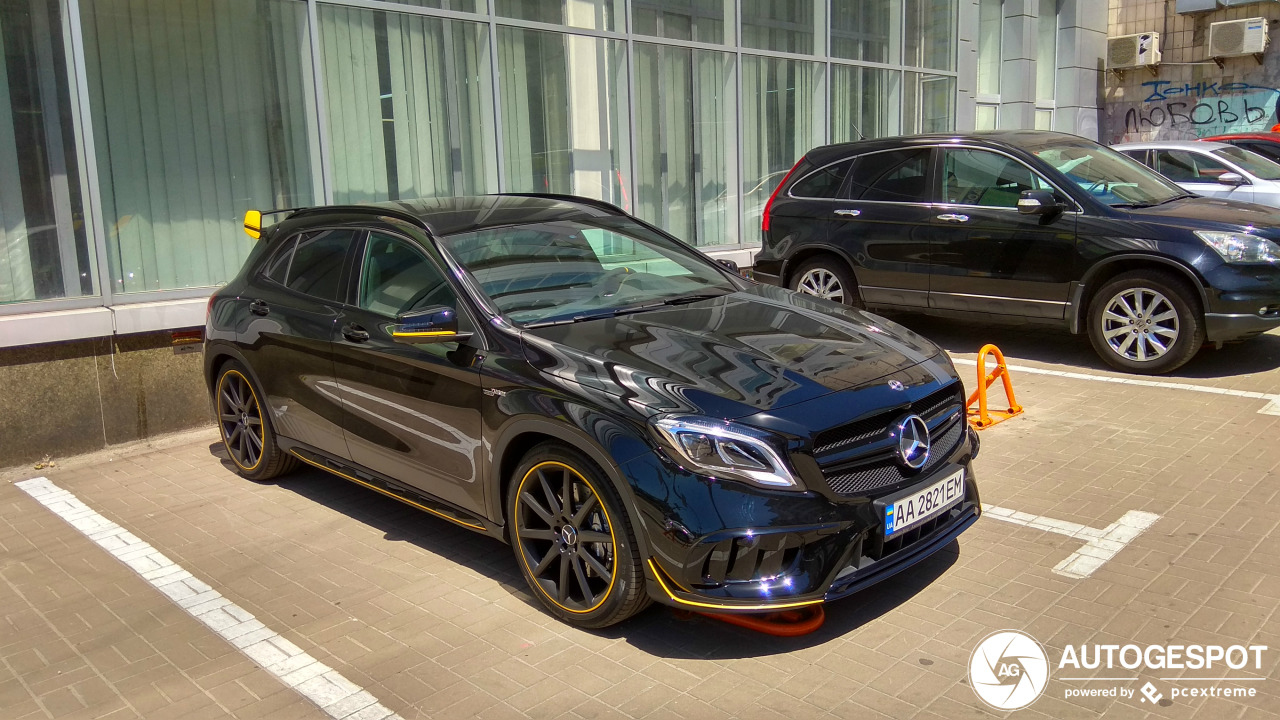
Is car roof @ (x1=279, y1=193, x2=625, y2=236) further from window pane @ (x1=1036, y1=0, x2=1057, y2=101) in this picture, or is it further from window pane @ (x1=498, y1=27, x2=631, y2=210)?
window pane @ (x1=1036, y1=0, x2=1057, y2=101)

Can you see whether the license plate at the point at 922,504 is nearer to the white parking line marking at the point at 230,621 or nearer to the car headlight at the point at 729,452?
the car headlight at the point at 729,452

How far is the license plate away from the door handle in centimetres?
254

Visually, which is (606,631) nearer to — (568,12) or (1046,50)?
(568,12)

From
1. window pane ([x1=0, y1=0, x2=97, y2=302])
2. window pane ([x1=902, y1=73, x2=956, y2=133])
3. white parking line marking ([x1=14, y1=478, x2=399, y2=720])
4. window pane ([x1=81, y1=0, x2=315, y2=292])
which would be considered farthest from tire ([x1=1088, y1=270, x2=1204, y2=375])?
window pane ([x1=0, y1=0, x2=97, y2=302])

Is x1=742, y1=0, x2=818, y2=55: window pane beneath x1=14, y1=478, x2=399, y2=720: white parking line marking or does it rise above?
above

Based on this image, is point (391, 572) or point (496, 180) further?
point (496, 180)

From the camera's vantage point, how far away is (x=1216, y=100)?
20.5 m

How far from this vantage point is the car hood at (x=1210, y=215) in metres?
7.44

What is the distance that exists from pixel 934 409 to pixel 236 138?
19.8 feet

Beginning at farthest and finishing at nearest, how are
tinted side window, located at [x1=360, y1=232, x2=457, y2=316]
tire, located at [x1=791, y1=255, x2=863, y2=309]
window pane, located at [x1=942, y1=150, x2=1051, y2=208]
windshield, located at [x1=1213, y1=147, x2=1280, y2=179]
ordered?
windshield, located at [x1=1213, y1=147, x2=1280, y2=179] < tire, located at [x1=791, y1=255, x2=863, y2=309] < window pane, located at [x1=942, y1=150, x2=1051, y2=208] < tinted side window, located at [x1=360, y1=232, x2=457, y2=316]

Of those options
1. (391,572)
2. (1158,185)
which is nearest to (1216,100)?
(1158,185)

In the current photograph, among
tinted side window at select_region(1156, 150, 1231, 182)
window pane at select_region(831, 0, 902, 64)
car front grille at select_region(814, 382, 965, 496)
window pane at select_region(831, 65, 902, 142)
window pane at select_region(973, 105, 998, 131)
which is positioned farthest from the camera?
window pane at select_region(973, 105, 998, 131)

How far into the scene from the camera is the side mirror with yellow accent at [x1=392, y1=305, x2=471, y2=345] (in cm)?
421

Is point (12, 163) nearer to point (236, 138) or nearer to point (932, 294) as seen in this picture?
point (236, 138)
